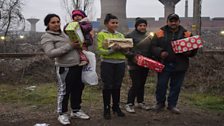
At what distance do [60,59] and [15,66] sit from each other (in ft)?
18.8

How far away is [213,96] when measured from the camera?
24.4 feet

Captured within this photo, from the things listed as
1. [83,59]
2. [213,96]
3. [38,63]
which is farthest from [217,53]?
[83,59]

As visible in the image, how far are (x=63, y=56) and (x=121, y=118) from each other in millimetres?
1390

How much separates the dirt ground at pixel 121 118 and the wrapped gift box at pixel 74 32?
131 centimetres

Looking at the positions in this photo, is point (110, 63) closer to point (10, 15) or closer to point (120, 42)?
point (120, 42)

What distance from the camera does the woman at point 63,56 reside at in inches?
188

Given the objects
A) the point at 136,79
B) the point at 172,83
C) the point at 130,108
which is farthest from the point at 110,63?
the point at 172,83

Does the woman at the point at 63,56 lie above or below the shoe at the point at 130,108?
above

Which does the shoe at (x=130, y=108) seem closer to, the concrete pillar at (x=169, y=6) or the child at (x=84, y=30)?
the child at (x=84, y=30)

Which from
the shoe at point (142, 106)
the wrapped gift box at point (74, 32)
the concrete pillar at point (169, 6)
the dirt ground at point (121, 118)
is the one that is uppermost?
the concrete pillar at point (169, 6)

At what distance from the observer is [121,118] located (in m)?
5.34

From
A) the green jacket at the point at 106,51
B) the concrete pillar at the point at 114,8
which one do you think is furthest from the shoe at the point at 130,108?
the concrete pillar at the point at 114,8

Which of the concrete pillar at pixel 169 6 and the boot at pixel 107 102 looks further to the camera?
the concrete pillar at pixel 169 6

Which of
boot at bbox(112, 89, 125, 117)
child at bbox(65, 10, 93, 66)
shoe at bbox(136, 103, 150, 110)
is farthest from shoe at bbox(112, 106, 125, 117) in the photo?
child at bbox(65, 10, 93, 66)
